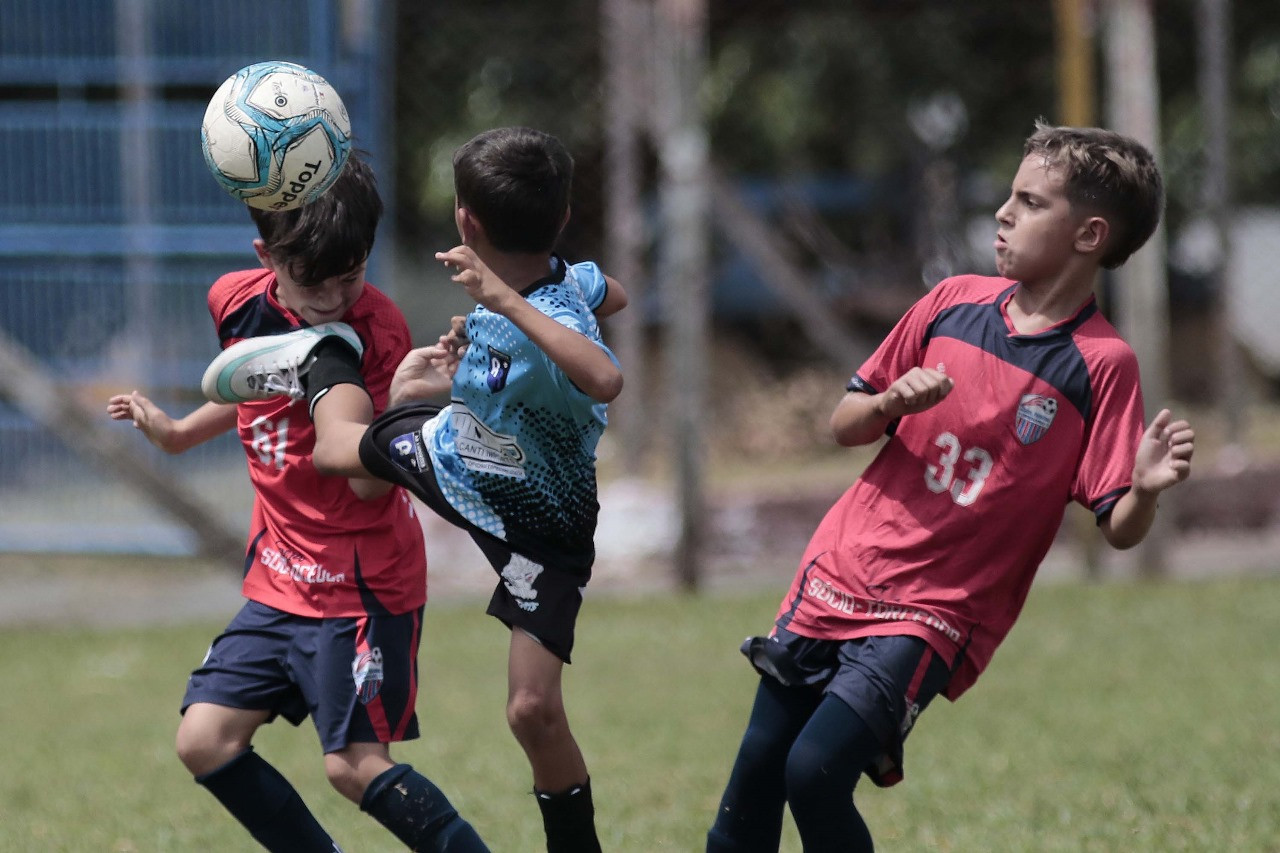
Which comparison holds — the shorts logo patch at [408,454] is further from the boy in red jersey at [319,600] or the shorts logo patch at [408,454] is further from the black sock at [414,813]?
the black sock at [414,813]

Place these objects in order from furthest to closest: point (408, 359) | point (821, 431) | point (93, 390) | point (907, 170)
Result: 1. point (907, 170)
2. point (821, 431)
3. point (93, 390)
4. point (408, 359)

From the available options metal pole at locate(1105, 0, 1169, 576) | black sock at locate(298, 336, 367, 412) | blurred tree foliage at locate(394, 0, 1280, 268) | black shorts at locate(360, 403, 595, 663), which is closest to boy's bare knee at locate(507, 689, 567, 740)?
black shorts at locate(360, 403, 595, 663)

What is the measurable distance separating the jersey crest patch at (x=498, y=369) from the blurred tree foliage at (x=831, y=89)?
27.5ft

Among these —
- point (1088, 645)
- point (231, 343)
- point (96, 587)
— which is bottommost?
point (96, 587)

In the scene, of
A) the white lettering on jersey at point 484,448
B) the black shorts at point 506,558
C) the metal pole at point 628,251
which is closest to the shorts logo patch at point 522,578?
the black shorts at point 506,558

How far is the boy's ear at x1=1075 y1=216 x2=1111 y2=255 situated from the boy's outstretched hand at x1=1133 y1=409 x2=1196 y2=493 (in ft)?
1.41

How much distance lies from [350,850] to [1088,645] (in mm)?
4381

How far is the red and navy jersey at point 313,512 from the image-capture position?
12.6ft

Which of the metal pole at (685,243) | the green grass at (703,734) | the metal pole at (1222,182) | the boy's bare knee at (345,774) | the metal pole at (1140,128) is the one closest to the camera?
the boy's bare knee at (345,774)

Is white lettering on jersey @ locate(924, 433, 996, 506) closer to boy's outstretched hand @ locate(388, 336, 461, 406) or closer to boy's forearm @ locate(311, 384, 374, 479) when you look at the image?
boy's outstretched hand @ locate(388, 336, 461, 406)

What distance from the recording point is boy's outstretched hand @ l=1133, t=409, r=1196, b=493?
11.1 feet

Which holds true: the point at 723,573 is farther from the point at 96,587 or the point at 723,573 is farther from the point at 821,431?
the point at 96,587

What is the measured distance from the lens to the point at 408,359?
3.80 metres

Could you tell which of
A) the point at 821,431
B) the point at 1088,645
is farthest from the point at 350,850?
the point at 821,431
